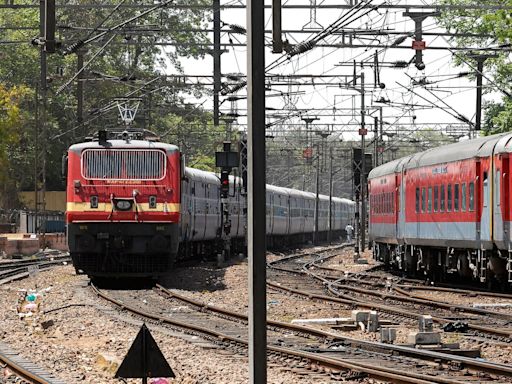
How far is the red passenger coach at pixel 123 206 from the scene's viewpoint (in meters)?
26.1

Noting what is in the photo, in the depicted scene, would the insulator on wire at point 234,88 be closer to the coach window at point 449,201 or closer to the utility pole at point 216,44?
the utility pole at point 216,44

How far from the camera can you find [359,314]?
18.5m

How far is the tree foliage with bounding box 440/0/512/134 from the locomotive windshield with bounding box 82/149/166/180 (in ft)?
65.1

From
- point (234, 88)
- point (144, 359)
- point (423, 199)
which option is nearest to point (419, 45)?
point (423, 199)

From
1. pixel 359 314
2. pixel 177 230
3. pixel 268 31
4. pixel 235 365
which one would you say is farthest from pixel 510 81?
pixel 235 365

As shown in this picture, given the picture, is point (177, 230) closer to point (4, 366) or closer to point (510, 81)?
point (4, 366)

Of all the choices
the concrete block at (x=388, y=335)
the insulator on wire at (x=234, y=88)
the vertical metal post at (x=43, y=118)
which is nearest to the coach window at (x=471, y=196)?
the vertical metal post at (x=43, y=118)

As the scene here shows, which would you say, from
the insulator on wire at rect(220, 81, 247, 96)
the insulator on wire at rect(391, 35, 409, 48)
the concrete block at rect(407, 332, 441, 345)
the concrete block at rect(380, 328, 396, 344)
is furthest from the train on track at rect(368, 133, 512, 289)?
the concrete block at rect(407, 332, 441, 345)

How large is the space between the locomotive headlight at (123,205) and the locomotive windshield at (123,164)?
1.82 feet

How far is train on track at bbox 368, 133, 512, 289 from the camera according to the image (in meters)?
23.6

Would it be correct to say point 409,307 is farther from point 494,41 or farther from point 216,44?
point 494,41

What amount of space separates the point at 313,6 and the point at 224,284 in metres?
6.75

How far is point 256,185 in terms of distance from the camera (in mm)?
7727

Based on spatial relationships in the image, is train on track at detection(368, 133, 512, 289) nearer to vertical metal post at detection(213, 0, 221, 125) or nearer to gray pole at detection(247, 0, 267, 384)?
vertical metal post at detection(213, 0, 221, 125)
